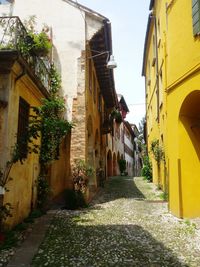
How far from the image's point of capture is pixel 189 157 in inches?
314

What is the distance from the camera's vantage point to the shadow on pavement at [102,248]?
489 cm

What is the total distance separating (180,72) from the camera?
8164 mm

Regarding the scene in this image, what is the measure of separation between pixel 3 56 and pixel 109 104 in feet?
52.1

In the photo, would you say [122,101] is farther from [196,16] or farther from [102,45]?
[196,16]

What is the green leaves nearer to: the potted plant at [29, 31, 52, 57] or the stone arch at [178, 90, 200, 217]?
the potted plant at [29, 31, 52, 57]

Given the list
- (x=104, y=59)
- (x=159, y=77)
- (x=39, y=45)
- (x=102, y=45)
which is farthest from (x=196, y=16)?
(x=104, y=59)

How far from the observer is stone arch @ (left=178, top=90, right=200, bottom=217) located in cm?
782

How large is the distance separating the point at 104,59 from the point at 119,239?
9.83m

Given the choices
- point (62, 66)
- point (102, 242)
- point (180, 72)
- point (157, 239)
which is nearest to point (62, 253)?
point (102, 242)

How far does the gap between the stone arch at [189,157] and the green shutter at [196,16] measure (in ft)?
5.26

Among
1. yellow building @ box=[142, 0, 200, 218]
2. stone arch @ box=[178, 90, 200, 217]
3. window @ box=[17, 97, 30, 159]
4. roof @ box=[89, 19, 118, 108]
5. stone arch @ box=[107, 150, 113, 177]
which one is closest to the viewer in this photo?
window @ box=[17, 97, 30, 159]

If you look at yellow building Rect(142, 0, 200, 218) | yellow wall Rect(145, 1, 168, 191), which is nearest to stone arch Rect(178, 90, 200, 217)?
yellow building Rect(142, 0, 200, 218)

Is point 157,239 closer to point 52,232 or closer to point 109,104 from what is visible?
point 52,232

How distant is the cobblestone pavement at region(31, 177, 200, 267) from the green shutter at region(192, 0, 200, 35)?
4.91 metres
